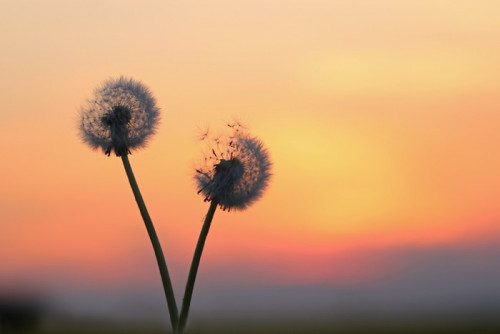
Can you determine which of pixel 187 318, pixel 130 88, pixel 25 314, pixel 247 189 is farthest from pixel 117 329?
pixel 130 88

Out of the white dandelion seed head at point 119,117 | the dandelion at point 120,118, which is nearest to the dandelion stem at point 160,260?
the dandelion at point 120,118

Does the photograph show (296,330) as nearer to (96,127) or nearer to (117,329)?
(117,329)

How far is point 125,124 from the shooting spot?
1339 cm

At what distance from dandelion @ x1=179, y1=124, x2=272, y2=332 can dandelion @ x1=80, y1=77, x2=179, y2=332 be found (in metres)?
1.27

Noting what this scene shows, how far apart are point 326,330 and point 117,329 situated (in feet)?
13.1

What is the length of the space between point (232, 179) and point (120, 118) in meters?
2.43

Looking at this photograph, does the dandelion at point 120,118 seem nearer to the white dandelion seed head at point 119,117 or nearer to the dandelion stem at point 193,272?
the white dandelion seed head at point 119,117

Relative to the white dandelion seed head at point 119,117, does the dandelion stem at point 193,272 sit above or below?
below

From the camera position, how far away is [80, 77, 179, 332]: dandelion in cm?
1330

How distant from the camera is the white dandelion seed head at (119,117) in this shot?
13305 mm

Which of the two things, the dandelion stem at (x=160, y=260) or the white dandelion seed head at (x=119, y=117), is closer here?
the dandelion stem at (x=160, y=260)

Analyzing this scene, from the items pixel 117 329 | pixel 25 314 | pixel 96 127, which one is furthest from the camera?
pixel 96 127

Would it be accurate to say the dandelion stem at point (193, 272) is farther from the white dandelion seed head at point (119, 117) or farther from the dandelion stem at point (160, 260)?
the white dandelion seed head at point (119, 117)

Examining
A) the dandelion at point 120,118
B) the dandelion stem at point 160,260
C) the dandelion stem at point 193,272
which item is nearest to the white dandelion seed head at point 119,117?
the dandelion at point 120,118
